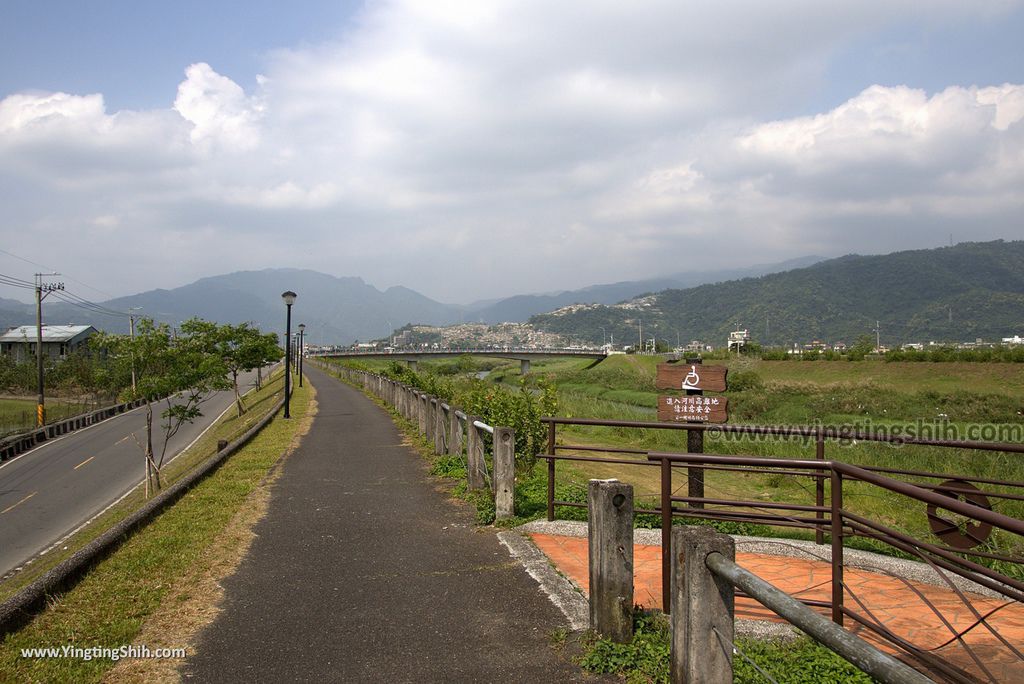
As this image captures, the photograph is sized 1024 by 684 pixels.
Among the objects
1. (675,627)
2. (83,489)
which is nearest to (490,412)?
(675,627)

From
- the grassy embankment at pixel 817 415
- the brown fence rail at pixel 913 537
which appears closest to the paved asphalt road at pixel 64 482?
the grassy embankment at pixel 817 415

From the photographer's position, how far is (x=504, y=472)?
6891 mm

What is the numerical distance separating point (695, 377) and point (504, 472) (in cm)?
222

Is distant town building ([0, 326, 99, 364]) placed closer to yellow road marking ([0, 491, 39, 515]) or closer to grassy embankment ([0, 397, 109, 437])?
grassy embankment ([0, 397, 109, 437])

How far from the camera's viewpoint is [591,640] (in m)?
4.00

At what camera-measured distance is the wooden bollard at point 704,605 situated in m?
2.54

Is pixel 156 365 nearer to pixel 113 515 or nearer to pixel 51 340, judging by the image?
pixel 113 515

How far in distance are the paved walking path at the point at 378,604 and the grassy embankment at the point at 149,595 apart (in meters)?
0.22

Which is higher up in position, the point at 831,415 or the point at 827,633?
the point at 827,633

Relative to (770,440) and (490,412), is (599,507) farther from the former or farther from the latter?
(770,440)

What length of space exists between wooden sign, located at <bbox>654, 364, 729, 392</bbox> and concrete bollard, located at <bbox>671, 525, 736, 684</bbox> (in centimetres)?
450

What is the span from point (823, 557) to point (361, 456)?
8.30m

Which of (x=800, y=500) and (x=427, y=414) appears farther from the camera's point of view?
(x=427, y=414)

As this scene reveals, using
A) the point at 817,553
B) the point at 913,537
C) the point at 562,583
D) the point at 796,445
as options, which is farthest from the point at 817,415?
the point at 913,537
